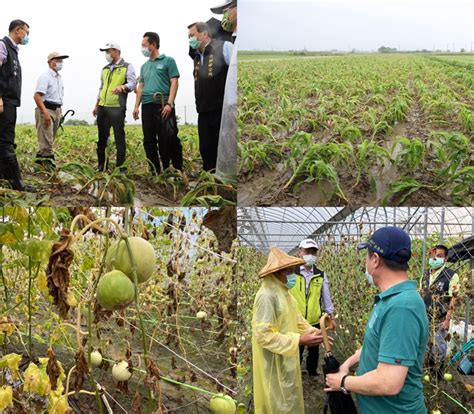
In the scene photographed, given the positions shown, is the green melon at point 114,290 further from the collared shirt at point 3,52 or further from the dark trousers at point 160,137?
the collared shirt at point 3,52

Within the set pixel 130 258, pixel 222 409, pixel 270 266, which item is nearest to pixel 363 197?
pixel 270 266

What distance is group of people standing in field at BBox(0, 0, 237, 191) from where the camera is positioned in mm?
2545

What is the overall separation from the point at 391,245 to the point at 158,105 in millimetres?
1359

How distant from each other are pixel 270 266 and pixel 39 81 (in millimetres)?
1333

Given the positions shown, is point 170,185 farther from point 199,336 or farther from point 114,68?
point 199,336

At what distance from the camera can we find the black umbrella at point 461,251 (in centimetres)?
281

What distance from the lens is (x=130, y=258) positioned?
115 cm

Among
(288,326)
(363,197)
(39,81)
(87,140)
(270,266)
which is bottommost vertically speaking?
(288,326)

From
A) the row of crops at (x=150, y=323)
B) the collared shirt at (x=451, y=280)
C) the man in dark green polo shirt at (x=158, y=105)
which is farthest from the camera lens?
the collared shirt at (x=451, y=280)

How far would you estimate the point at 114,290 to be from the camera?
1126mm

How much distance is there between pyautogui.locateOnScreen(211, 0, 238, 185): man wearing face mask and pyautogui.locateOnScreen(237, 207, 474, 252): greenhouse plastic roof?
0.20m

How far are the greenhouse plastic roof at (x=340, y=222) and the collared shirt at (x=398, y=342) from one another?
1.00 meters

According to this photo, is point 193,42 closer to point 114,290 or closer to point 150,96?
point 150,96

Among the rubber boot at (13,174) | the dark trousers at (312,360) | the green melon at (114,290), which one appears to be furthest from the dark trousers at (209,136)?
the green melon at (114,290)
